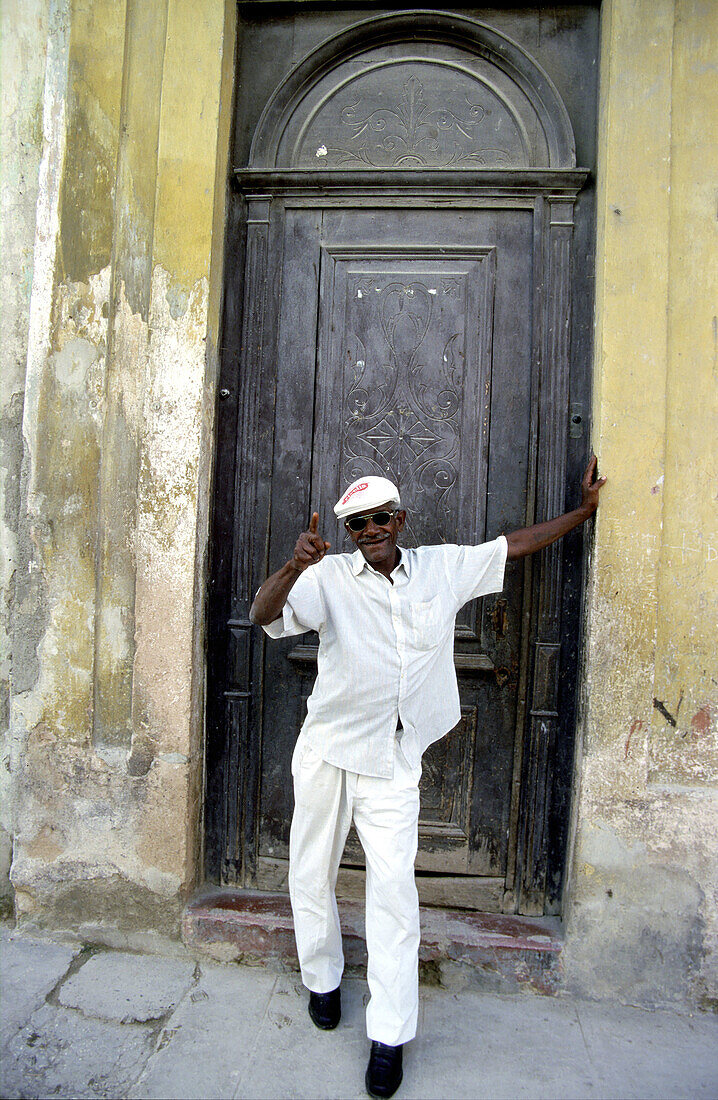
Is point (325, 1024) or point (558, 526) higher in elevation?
point (558, 526)

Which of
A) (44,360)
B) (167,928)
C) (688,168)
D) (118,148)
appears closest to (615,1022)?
(167,928)

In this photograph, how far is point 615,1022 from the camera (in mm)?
2646

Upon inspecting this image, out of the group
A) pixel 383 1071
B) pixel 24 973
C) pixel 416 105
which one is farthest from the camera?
pixel 416 105

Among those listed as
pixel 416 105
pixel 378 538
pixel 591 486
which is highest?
pixel 416 105

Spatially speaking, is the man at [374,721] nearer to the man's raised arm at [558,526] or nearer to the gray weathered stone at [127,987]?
the man's raised arm at [558,526]

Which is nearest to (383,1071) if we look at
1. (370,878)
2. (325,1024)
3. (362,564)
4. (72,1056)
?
(325,1024)

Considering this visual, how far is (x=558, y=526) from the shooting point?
2672 mm

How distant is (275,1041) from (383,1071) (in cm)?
42

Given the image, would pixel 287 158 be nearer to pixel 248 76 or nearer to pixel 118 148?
pixel 248 76

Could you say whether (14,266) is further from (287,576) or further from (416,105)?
→ (287,576)

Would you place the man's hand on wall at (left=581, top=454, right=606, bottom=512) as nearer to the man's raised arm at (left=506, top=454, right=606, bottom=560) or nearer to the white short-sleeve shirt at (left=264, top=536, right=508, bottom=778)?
the man's raised arm at (left=506, top=454, right=606, bottom=560)

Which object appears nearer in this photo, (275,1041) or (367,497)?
(367,497)

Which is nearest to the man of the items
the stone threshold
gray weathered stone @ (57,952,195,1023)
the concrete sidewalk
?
the concrete sidewalk

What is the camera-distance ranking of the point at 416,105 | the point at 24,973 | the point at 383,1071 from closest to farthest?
the point at 383,1071 < the point at 24,973 < the point at 416,105
